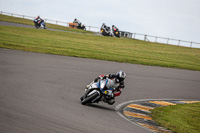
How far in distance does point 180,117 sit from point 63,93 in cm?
427

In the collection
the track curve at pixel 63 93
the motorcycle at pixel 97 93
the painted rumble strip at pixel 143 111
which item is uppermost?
the motorcycle at pixel 97 93

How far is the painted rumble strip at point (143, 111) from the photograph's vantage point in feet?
31.4

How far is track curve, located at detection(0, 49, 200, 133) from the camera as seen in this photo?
24.2 feet

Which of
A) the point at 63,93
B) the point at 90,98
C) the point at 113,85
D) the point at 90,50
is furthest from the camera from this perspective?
the point at 90,50

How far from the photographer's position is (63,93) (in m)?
11.5

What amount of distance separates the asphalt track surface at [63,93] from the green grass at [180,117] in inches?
55.8

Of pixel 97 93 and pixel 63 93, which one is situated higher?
pixel 97 93

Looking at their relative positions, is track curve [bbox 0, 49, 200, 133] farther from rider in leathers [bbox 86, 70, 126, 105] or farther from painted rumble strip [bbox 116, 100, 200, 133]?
rider in leathers [bbox 86, 70, 126, 105]

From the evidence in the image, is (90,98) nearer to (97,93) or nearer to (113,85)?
(97,93)

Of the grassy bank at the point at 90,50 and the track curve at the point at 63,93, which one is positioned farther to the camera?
the grassy bank at the point at 90,50

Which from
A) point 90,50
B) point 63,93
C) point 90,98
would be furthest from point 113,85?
point 90,50

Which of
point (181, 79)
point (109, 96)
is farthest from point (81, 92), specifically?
point (181, 79)

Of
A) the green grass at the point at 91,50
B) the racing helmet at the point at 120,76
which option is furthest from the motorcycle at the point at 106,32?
the racing helmet at the point at 120,76

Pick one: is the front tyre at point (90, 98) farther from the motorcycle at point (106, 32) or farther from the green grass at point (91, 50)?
the motorcycle at point (106, 32)
